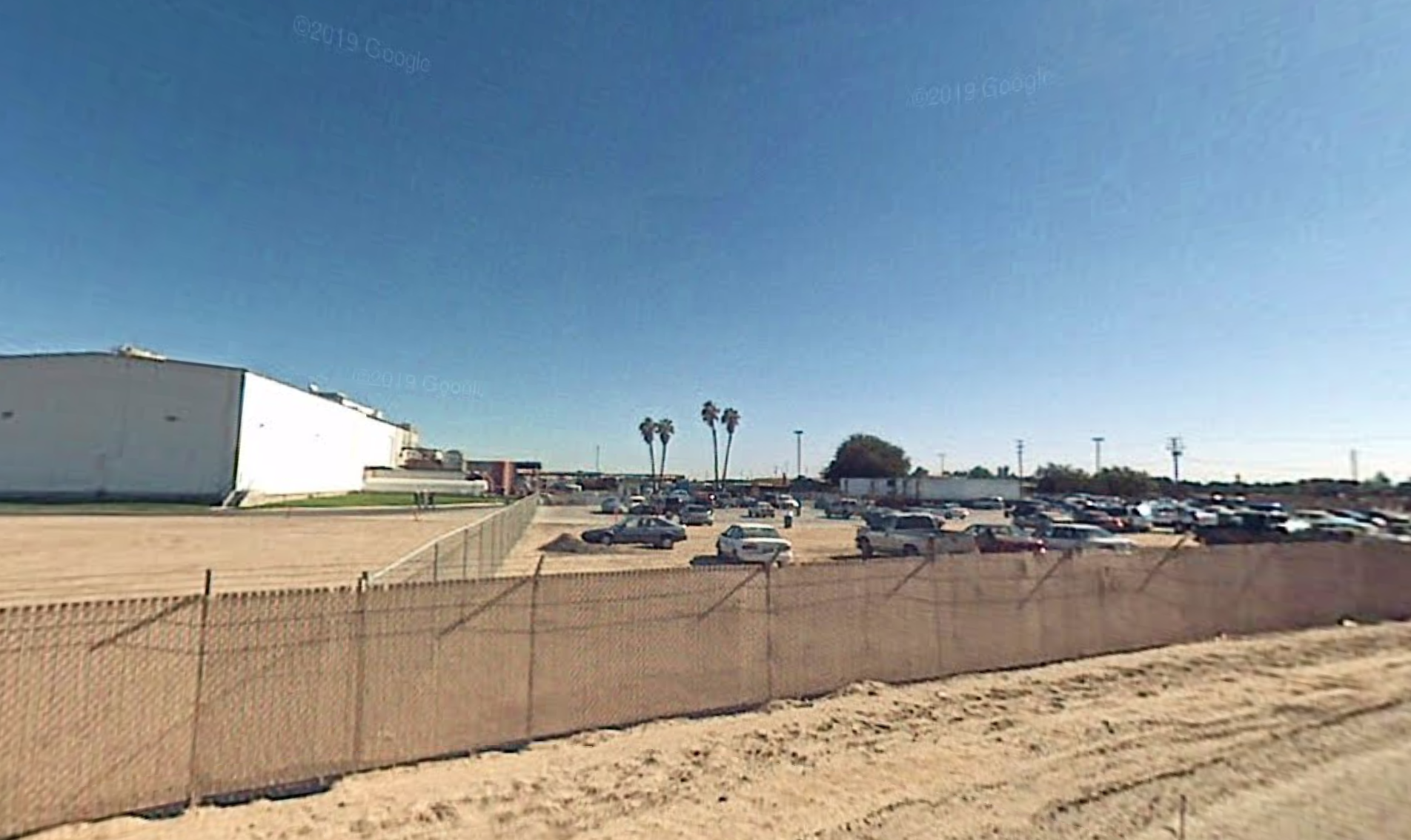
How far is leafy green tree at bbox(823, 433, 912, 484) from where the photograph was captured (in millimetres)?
120688

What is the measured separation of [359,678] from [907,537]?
22.5 m

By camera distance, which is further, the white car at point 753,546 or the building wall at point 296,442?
the building wall at point 296,442

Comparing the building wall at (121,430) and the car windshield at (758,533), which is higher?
the building wall at (121,430)

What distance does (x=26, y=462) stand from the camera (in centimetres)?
5525

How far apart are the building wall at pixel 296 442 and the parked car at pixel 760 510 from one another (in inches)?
1495

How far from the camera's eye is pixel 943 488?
97.2 m

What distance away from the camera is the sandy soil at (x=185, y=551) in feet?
60.3

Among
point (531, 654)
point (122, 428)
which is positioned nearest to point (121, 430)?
point (122, 428)

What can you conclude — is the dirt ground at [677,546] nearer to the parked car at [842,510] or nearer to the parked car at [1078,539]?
the parked car at [842,510]

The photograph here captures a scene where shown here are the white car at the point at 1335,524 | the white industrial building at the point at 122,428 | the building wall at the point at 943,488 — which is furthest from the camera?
the building wall at the point at 943,488

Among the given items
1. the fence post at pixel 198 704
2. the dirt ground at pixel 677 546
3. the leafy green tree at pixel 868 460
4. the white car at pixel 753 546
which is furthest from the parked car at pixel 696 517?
the leafy green tree at pixel 868 460

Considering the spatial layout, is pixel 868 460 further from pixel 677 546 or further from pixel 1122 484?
pixel 677 546

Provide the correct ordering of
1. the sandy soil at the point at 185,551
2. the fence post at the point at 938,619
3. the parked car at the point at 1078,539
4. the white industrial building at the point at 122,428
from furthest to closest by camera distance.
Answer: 1. the white industrial building at the point at 122,428
2. the parked car at the point at 1078,539
3. the sandy soil at the point at 185,551
4. the fence post at the point at 938,619

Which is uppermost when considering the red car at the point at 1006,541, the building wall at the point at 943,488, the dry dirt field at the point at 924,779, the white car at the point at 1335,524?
the building wall at the point at 943,488
